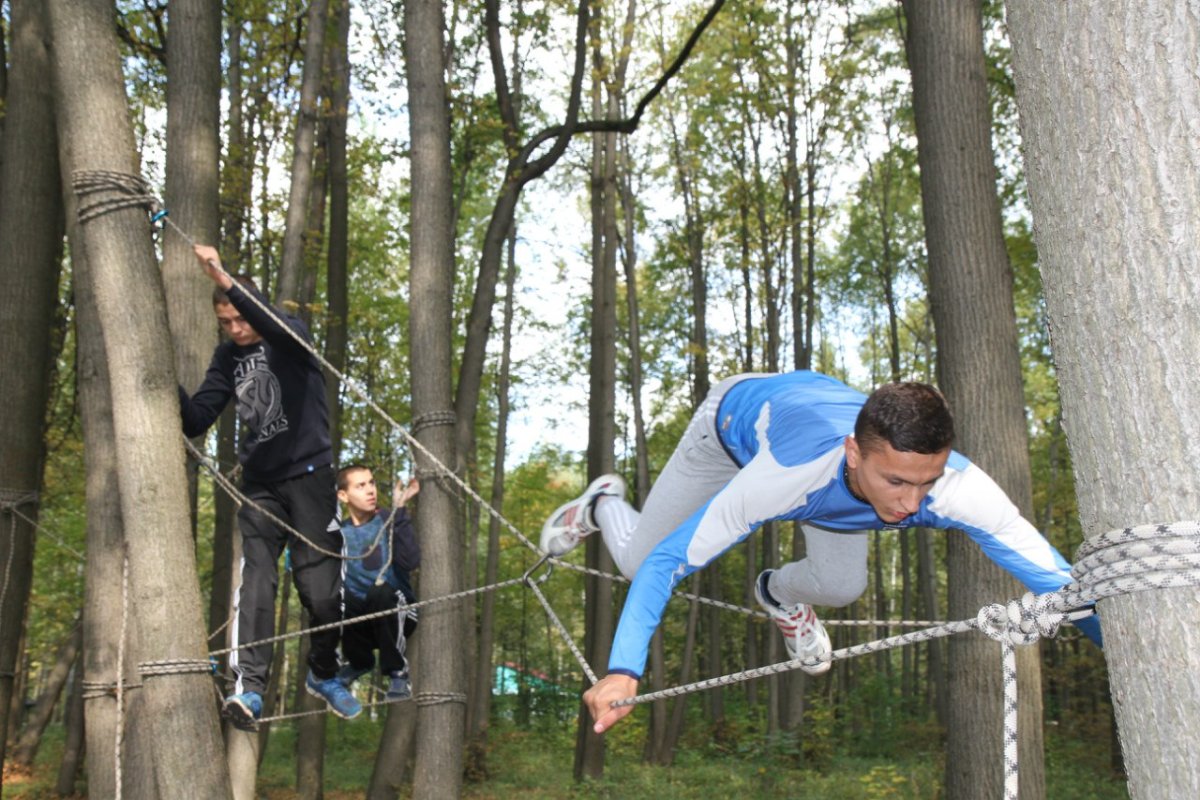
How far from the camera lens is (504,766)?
16.5 m

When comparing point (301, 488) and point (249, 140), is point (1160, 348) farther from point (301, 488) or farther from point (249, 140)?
point (249, 140)

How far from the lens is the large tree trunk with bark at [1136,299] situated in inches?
53.1

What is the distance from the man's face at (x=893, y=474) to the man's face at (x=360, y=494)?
2949mm

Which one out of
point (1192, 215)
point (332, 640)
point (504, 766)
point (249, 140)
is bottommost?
point (504, 766)

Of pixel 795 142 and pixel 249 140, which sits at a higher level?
pixel 795 142

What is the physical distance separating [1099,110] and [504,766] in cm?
1638

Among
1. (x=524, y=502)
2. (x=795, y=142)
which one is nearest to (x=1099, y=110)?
(x=795, y=142)

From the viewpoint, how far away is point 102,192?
12.6 feet

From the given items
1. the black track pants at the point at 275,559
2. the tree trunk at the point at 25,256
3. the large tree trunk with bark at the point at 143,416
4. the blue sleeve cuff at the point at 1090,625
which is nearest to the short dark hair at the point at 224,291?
the large tree trunk with bark at the point at 143,416

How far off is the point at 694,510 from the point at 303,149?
15.2 ft

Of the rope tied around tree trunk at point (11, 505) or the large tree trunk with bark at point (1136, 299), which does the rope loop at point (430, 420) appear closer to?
the rope tied around tree trunk at point (11, 505)

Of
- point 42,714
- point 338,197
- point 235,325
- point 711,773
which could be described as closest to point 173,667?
point 235,325

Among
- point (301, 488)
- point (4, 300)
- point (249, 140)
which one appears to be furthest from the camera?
point (249, 140)

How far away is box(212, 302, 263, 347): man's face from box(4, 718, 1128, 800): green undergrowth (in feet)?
28.3
